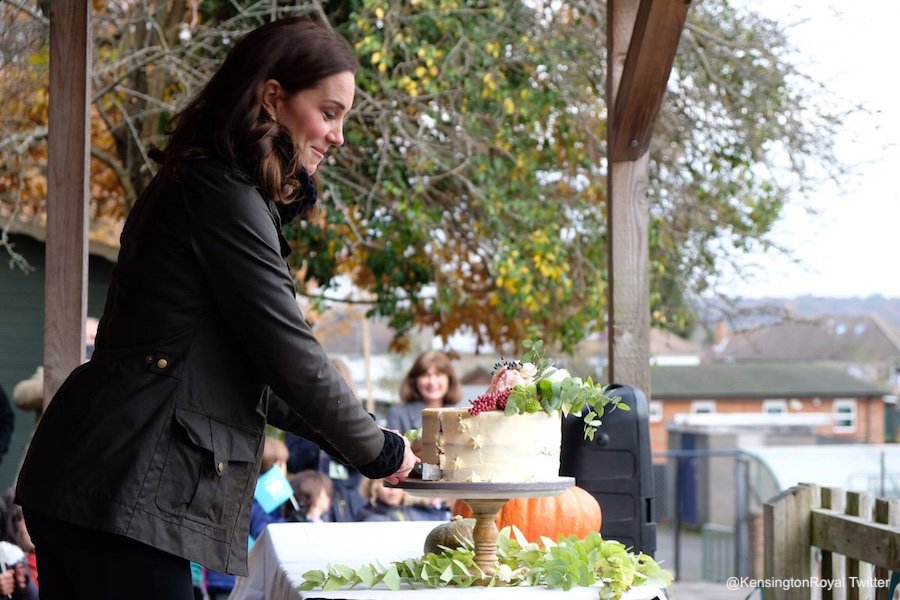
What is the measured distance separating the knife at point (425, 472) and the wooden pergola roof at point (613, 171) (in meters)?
1.56

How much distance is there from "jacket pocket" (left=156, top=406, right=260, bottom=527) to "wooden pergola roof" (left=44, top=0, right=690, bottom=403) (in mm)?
1702

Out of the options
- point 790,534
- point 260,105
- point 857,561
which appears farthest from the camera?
point 790,534

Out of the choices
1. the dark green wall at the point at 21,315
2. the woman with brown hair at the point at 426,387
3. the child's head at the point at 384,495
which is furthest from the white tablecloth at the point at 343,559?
the dark green wall at the point at 21,315

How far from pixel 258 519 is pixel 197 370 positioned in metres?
3.04

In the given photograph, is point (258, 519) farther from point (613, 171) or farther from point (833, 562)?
point (833, 562)

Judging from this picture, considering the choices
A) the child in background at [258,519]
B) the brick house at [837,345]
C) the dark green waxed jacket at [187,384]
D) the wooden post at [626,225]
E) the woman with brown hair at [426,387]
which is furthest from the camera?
the brick house at [837,345]

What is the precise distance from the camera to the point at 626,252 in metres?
4.21

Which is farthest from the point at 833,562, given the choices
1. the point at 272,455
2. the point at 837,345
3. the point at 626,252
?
the point at 837,345

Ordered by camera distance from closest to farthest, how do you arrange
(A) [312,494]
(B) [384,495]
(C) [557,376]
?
(C) [557,376], (A) [312,494], (B) [384,495]

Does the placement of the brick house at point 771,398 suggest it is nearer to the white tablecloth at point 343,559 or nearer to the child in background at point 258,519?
the child in background at point 258,519

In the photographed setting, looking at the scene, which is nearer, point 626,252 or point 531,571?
point 531,571

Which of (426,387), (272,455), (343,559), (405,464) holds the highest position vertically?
(426,387)

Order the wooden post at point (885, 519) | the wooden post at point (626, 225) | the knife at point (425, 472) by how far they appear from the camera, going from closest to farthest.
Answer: the knife at point (425, 472) → the wooden post at point (885, 519) → the wooden post at point (626, 225)

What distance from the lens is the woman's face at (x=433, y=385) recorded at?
6152mm
